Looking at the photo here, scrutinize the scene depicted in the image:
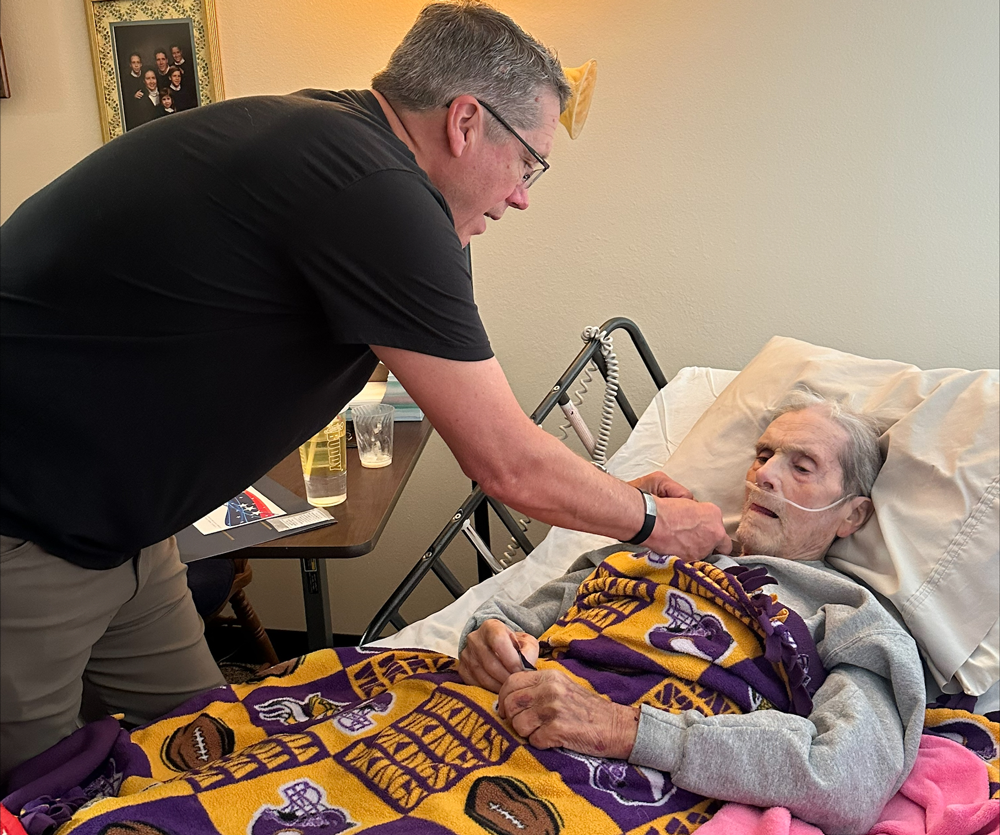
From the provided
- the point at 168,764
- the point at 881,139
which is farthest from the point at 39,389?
the point at 881,139

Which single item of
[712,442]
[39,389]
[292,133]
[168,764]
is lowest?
[168,764]

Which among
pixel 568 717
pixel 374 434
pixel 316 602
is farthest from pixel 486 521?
pixel 568 717

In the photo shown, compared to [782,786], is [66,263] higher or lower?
higher

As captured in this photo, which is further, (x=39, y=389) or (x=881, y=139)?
(x=881, y=139)

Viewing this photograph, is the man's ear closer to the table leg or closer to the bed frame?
the bed frame

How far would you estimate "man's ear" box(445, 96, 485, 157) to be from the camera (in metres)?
1.21

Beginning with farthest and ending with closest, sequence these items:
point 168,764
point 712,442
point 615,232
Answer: point 615,232
point 712,442
point 168,764

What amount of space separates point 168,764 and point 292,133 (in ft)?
2.84

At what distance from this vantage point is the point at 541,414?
2.08m

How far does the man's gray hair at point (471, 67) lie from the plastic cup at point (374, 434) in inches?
31.9

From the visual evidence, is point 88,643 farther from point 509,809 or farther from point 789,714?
point 789,714

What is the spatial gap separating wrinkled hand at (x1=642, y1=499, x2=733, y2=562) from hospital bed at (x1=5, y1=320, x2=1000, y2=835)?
347mm

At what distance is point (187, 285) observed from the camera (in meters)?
1.08

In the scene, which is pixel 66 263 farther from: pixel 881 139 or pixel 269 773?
pixel 881 139
